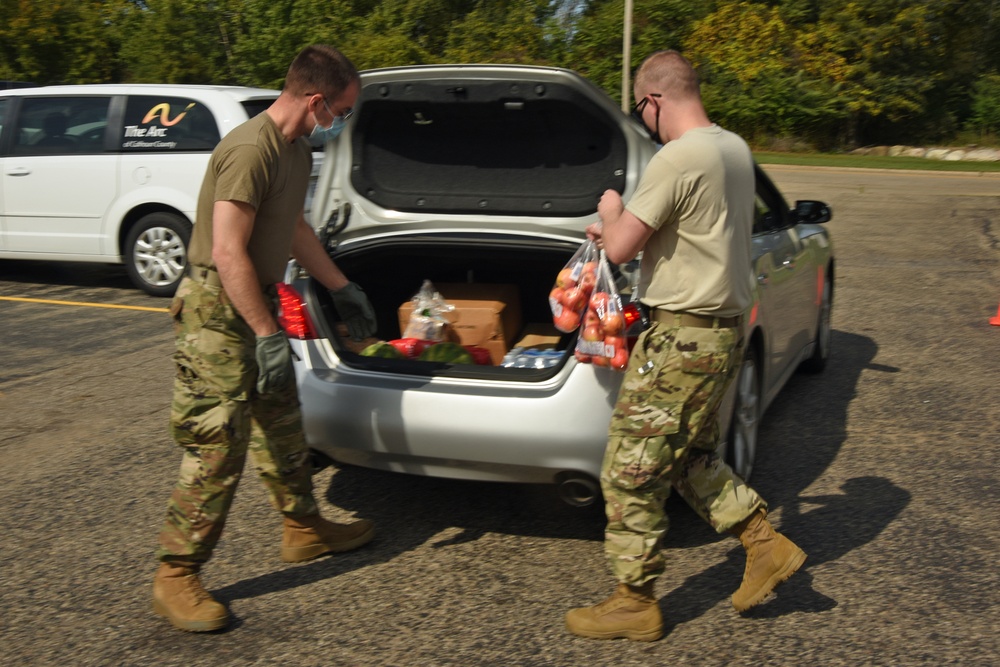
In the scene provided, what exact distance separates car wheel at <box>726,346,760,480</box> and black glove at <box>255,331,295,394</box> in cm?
184

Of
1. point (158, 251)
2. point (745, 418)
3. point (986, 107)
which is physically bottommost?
point (986, 107)

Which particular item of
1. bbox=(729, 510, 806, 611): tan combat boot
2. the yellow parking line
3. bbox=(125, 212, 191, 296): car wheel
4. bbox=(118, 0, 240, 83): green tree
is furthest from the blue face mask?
bbox=(118, 0, 240, 83): green tree

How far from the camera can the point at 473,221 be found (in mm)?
4504

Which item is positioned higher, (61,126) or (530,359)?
(61,126)

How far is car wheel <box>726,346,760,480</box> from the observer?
14.4 feet

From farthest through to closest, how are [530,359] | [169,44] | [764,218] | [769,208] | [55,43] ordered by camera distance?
[169,44] → [55,43] → [769,208] → [764,218] → [530,359]

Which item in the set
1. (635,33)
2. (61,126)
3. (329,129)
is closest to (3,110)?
(61,126)

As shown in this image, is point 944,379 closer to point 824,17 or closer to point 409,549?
point 409,549

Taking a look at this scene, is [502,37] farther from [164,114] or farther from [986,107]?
[164,114]

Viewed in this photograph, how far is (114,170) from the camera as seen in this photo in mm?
9133

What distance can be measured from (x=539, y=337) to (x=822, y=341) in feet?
8.37

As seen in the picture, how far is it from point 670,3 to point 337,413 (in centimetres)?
3991

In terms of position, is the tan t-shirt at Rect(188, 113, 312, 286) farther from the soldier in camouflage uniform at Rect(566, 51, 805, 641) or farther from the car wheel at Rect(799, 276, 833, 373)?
the car wheel at Rect(799, 276, 833, 373)

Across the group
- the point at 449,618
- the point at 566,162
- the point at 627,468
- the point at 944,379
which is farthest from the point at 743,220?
the point at 944,379
